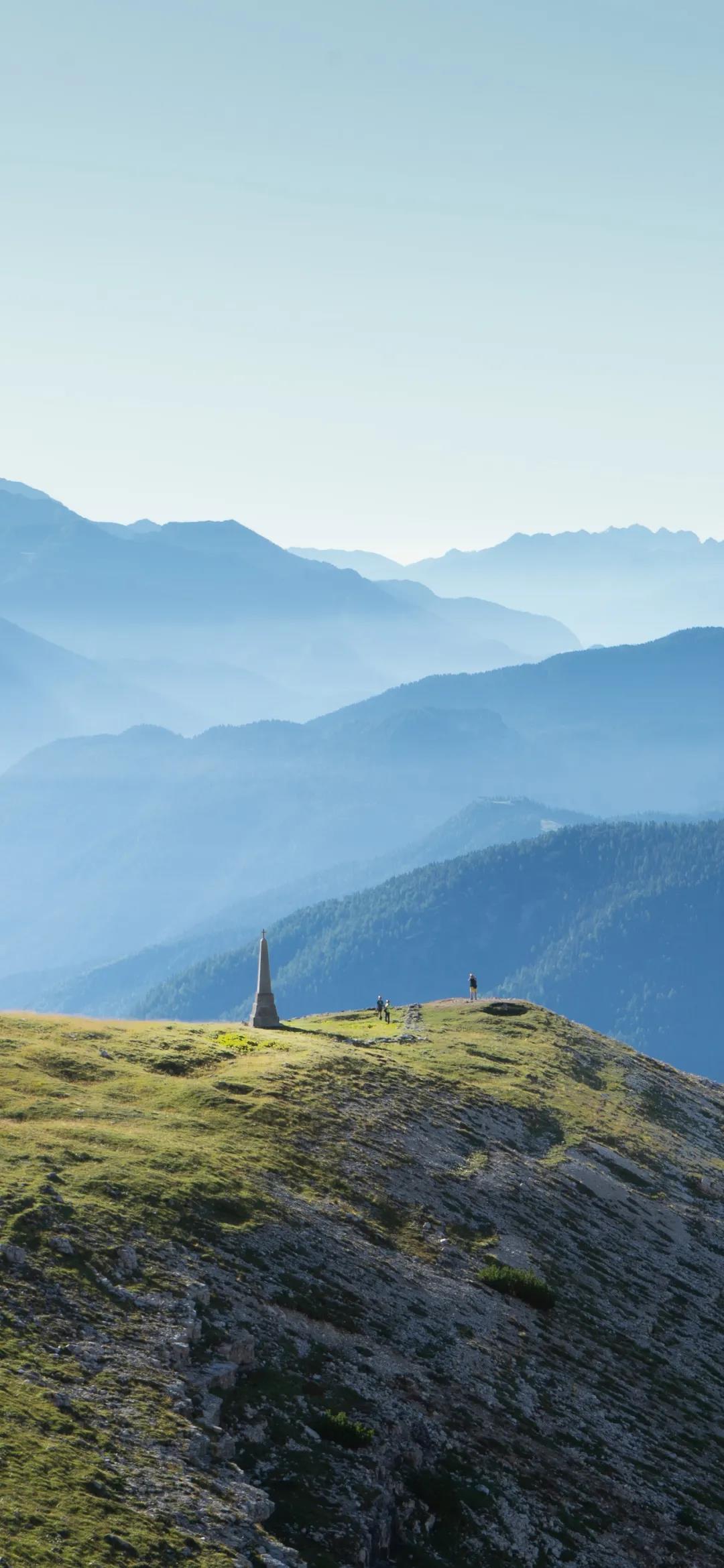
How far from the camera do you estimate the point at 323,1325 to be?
137 feet

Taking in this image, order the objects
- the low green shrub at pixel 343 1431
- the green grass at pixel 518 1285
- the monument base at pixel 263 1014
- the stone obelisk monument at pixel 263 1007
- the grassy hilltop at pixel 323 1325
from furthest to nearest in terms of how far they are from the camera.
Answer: the monument base at pixel 263 1014, the stone obelisk monument at pixel 263 1007, the green grass at pixel 518 1285, the low green shrub at pixel 343 1431, the grassy hilltop at pixel 323 1325

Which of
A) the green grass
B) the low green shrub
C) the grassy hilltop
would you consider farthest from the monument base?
the low green shrub

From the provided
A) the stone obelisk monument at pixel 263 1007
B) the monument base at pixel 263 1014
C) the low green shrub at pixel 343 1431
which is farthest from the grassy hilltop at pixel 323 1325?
the monument base at pixel 263 1014

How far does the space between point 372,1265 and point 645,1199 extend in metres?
28.6

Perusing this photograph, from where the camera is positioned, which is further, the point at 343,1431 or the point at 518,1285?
the point at 518,1285

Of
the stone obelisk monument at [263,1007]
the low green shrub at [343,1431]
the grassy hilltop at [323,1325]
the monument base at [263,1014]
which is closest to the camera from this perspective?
the grassy hilltop at [323,1325]

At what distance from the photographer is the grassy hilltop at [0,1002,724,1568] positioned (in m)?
Result: 32.5

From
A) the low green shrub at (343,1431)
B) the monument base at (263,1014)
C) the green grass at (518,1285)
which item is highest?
the monument base at (263,1014)

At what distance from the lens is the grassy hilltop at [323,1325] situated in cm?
3250

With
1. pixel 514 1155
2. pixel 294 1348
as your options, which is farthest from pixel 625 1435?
pixel 514 1155

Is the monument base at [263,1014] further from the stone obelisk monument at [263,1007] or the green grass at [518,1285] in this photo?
the green grass at [518,1285]

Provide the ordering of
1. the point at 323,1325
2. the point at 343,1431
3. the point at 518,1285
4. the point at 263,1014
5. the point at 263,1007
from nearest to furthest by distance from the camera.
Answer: the point at 343,1431
the point at 323,1325
the point at 518,1285
the point at 263,1007
the point at 263,1014

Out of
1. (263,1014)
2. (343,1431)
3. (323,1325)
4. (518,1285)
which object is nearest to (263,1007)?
(263,1014)

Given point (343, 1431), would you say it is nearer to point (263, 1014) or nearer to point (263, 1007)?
point (263, 1007)
